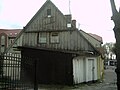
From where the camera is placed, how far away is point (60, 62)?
25953mm

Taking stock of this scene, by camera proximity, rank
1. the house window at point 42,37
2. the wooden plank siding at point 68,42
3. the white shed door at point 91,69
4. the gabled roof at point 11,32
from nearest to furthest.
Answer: the white shed door at point 91,69 < the wooden plank siding at point 68,42 < the house window at point 42,37 < the gabled roof at point 11,32

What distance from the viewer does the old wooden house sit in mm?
25719


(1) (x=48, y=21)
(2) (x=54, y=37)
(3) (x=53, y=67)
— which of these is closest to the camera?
(3) (x=53, y=67)

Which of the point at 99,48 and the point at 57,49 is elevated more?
the point at 99,48

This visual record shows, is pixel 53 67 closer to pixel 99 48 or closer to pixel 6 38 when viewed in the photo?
pixel 99 48

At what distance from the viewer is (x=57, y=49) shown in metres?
28.0

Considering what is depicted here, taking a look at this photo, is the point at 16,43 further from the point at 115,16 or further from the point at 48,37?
the point at 115,16

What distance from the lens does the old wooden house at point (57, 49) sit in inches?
1013

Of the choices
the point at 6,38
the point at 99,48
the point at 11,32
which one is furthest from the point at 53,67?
the point at 11,32

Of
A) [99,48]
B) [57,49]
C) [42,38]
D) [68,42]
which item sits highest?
[42,38]

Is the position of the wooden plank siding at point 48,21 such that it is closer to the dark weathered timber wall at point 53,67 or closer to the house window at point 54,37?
the house window at point 54,37

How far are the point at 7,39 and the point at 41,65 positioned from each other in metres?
64.1

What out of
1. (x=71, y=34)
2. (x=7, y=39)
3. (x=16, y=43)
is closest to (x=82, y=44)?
(x=71, y=34)

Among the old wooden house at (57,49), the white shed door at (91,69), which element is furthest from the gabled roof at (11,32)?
the white shed door at (91,69)
